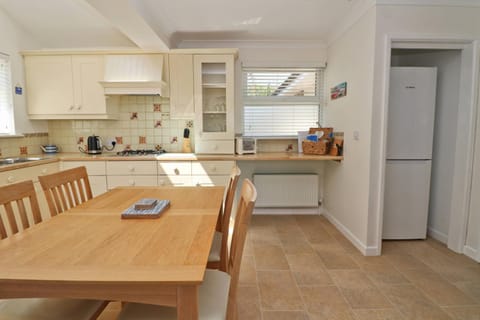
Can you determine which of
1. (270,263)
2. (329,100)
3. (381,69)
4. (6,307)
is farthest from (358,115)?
(6,307)

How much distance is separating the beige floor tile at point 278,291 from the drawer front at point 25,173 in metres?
2.34

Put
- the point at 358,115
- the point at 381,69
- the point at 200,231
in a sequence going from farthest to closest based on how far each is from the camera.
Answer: the point at 358,115 → the point at 381,69 → the point at 200,231

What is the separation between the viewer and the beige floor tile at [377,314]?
1.70m

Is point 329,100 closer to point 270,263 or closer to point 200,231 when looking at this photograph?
point 270,263

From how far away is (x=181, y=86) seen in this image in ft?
10.6

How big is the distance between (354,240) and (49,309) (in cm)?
259

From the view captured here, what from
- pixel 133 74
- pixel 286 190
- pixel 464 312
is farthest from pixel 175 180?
pixel 464 312

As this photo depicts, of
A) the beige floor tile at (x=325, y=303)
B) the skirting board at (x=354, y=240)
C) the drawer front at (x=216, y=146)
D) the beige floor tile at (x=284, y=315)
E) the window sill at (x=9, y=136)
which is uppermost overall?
the window sill at (x=9, y=136)

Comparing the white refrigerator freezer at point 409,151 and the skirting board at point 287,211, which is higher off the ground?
the white refrigerator freezer at point 409,151

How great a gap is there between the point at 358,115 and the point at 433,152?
1.02 metres

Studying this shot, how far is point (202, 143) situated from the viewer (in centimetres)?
331

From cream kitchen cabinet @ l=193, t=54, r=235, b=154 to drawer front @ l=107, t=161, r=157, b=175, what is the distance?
595mm

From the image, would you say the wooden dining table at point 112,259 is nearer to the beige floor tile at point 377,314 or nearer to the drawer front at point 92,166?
the beige floor tile at point 377,314

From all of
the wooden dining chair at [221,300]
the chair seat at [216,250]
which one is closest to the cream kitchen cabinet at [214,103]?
the chair seat at [216,250]
